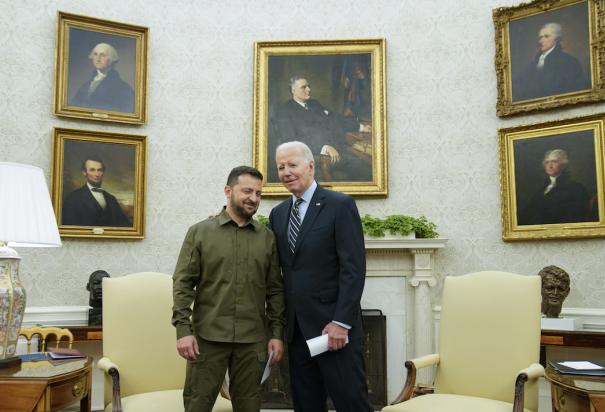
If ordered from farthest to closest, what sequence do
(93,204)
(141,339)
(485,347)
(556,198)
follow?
(93,204) → (556,198) → (141,339) → (485,347)

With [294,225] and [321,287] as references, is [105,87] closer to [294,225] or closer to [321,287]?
[294,225]

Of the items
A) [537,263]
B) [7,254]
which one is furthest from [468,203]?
[7,254]

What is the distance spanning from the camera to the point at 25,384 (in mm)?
2389

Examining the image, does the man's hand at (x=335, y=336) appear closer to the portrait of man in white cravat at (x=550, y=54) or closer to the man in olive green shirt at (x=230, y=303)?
the man in olive green shirt at (x=230, y=303)

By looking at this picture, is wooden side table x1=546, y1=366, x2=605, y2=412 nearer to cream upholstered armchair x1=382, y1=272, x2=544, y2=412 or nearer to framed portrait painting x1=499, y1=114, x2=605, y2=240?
cream upholstered armchair x1=382, y1=272, x2=544, y2=412

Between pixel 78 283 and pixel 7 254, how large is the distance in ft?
9.18

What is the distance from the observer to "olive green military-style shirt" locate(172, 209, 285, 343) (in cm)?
278

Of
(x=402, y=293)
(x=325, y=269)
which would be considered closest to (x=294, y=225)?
(x=325, y=269)

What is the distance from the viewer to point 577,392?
7.39 ft

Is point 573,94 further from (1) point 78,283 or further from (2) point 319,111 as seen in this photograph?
(1) point 78,283

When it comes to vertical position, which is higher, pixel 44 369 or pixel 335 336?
pixel 335 336

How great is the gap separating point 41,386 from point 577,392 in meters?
2.21

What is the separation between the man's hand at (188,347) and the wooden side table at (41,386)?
0.50 m

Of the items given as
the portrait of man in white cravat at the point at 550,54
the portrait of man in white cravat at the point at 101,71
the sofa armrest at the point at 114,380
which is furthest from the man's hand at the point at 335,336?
the portrait of man in white cravat at the point at 101,71
